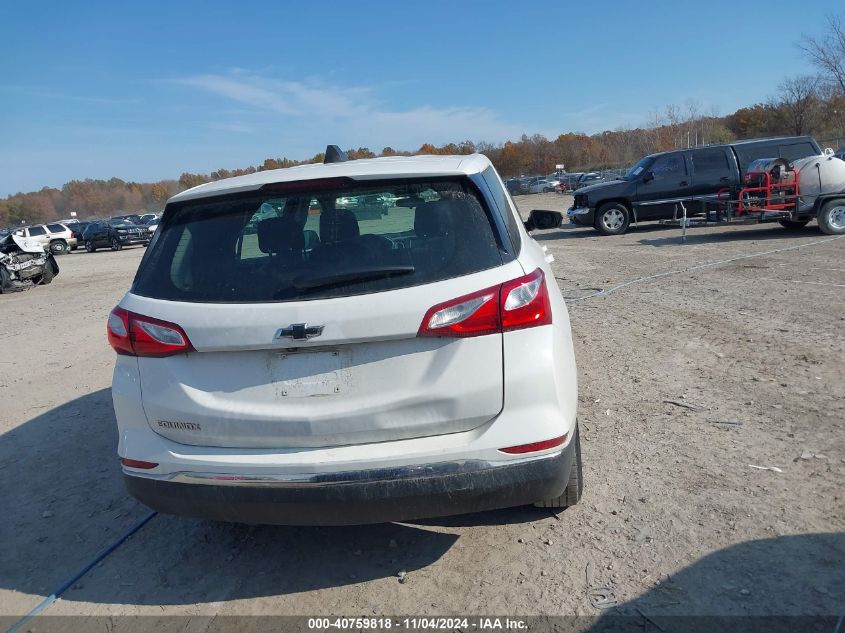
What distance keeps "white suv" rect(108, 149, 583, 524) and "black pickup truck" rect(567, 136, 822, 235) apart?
563 inches

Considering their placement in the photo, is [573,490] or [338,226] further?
[573,490]

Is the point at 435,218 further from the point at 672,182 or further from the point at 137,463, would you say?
the point at 672,182

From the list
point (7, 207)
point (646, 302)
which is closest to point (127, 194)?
point (7, 207)

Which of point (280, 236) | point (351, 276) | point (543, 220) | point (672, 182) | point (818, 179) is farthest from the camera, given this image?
point (672, 182)

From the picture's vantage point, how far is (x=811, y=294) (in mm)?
7539

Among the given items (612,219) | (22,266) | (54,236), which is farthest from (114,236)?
(612,219)

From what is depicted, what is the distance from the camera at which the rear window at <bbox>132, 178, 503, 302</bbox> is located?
262 centimetres

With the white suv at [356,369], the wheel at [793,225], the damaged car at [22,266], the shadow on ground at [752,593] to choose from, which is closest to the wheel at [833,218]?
the wheel at [793,225]

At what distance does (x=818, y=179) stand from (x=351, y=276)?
13.1 meters

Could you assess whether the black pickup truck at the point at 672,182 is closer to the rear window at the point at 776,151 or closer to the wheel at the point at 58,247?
the rear window at the point at 776,151

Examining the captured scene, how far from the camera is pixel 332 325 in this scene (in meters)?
2.50

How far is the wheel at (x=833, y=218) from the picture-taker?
12680 millimetres

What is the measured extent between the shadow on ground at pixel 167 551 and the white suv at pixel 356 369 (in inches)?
19.8

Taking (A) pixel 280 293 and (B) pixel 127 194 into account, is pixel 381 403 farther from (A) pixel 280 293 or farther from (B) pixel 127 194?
(B) pixel 127 194
